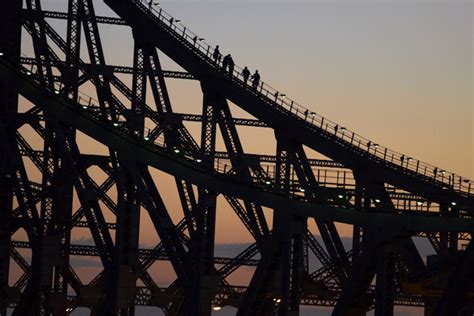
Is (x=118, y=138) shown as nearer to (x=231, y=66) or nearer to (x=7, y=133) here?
(x=7, y=133)

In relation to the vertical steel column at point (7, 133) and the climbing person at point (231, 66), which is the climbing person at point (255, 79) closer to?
the climbing person at point (231, 66)

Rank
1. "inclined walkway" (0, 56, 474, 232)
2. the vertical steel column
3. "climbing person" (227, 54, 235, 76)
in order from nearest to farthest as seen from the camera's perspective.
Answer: "inclined walkway" (0, 56, 474, 232) → the vertical steel column → "climbing person" (227, 54, 235, 76)

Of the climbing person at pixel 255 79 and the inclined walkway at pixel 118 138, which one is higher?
the climbing person at pixel 255 79

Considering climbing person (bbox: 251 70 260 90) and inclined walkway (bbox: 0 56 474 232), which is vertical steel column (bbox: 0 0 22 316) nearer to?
inclined walkway (bbox: 0 56 474 232)

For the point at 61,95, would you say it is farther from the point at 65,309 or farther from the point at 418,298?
the point at 418,298

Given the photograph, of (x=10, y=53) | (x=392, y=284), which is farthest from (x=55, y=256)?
(x=392, y=284)

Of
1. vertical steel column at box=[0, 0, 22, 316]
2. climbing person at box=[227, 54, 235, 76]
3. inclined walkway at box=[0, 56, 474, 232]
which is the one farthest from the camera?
climbing person at box=[227, 54, 235, 76]

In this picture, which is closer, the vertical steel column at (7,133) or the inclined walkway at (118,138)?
the inclined walkway at (118,138)

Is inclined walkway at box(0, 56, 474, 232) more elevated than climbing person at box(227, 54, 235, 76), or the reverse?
climbing person at box(227, 54, 235, 76)
